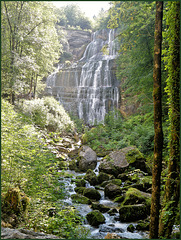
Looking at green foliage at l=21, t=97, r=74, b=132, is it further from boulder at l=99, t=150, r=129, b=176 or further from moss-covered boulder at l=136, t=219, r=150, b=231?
moss-covered boulder at l=136, t=219, r=150, b=231

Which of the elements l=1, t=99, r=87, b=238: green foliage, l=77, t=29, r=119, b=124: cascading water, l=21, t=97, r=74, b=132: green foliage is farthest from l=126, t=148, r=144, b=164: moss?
l=77, t=29, r=119, b=124: cascading water

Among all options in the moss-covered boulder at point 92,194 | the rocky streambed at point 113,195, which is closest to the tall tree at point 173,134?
the rocky streambed at point 113,195

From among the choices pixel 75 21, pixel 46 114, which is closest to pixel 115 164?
pixel 46 114

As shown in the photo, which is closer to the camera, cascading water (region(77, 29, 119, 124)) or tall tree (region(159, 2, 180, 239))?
tall tree (region(159, 2, 180, 239))

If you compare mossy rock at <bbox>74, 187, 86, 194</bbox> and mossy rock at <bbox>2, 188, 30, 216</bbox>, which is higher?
mossy rock at <bbox>2, 188, 30, 216</bbox>

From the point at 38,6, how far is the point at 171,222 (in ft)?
34.8

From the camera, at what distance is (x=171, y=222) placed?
3.21 m

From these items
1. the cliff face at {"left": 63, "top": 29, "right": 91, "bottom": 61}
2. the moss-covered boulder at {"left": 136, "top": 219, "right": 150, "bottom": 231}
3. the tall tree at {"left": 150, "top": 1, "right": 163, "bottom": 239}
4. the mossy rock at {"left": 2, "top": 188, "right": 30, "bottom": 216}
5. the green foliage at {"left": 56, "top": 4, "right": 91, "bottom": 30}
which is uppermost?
the green foliage at {"left": 56, "top": 4, "right": 91, "bottom": 30}

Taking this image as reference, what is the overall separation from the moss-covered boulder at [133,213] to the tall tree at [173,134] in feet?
7.99

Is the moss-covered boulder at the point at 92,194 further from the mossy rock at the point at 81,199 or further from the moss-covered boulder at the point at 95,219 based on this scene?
the moss-covered boulder at the point at 95,219

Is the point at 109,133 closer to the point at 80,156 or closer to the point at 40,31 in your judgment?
the point at 80,156

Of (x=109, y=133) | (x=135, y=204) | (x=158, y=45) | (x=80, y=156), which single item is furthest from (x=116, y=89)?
(x=158, y=45)

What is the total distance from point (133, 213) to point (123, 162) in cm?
403

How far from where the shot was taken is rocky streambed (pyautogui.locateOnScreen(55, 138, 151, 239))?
5207mm
